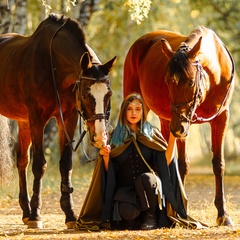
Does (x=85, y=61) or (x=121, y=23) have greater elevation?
(x=121, y=23)

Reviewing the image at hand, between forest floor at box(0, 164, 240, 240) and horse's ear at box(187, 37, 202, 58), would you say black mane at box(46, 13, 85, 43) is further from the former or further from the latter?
forest floor at box(0, 164, 240, 240)

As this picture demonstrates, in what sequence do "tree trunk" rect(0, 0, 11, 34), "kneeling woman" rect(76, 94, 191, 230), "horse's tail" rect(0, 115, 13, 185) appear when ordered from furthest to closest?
"tree trunk" rect(0, 0, 11, 34) → "horse's tail" rect(0, 115, 13, 185) → "kneeling woman" rect(76, 94, 191, 230)

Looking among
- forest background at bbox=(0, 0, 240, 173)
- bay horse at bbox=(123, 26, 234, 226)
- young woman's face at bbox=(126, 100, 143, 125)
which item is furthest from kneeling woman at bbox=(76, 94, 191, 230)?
forest background at bbox=(0, 0, 240, 173)

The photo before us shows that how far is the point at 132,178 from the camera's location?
8.50 metres

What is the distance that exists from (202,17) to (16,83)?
659 inches

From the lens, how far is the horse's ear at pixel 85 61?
8.30 metres

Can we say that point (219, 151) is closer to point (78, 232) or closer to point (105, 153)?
point (105, 153)

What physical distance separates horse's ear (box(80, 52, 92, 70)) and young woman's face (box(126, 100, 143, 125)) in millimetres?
595

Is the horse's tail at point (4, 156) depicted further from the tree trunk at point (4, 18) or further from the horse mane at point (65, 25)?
the tree trunk at point (4, 18)

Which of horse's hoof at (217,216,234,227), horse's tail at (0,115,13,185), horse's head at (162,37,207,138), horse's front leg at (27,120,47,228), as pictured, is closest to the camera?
horse's head at (162,37,207,138)

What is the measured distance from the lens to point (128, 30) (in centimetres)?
2195

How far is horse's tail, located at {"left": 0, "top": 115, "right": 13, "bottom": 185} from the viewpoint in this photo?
10688 millimetres

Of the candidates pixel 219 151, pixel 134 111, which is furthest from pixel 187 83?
pixel 219 151

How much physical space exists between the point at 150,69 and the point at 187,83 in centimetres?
194
